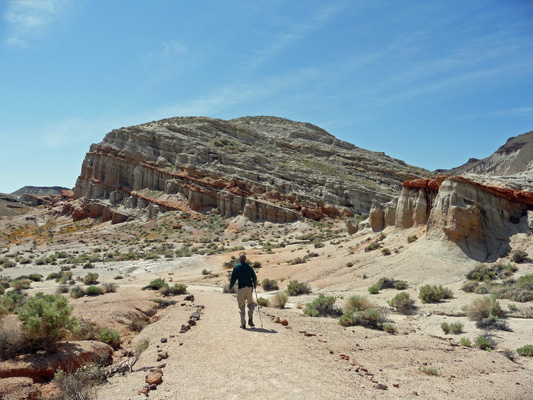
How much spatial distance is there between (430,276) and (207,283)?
13.5 metres

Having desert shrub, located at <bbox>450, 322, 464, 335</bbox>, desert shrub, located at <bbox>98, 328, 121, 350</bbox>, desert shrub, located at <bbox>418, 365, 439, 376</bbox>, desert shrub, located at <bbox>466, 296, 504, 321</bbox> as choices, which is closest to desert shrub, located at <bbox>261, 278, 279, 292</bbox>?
desert shrub, located at <bbox>466, 296, 504, 321</bbox>

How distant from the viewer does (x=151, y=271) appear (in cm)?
2864

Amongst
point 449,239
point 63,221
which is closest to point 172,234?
point 63,221

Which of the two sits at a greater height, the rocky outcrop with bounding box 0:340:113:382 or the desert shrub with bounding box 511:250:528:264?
the desert shrub with bounding box 511:250:528:264

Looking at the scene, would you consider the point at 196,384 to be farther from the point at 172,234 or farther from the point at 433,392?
the point at 172,234

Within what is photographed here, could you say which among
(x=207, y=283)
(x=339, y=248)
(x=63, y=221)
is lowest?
(x=207, y=283)

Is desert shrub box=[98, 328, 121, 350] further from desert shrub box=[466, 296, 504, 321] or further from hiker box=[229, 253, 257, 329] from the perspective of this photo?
desert shrub box=[466, 296, 504, 321]

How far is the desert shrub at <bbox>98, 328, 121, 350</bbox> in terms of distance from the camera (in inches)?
338

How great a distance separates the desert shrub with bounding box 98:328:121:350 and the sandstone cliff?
42574 mm

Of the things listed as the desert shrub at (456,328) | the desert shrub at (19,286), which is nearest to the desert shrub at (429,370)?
the desert shrub at (456,328)

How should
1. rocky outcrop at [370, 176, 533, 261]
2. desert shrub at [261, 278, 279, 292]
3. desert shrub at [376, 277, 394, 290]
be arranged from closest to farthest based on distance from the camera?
1. desert shrub at [376, 277, 394, 290]
2. rocky outcrop at [370, 176, 533, 261]
3. desert shrub at [261, 278, 279, 292]

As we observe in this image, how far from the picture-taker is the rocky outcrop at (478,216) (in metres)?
17.6

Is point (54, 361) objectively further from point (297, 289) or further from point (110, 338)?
point (297, 289)

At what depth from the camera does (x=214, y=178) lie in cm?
5734
